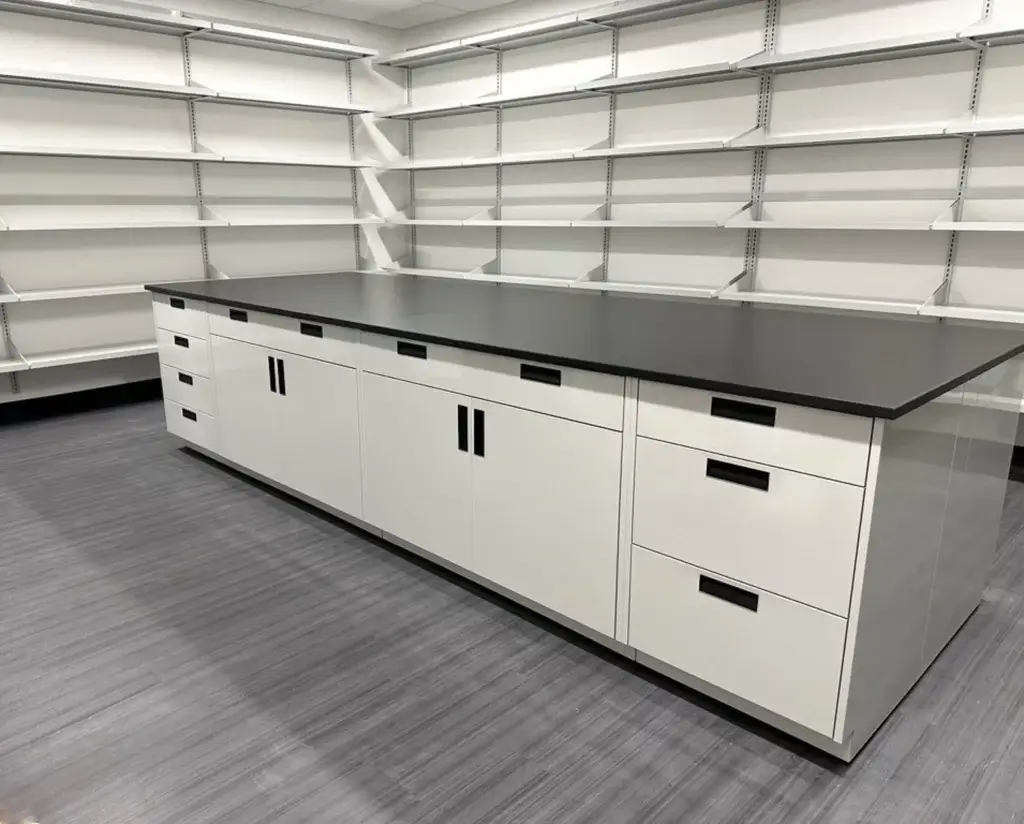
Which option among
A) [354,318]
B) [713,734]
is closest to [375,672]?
[713,734]

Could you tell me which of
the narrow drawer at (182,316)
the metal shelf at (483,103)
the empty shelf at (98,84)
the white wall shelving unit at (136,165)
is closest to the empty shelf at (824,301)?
the metal shelf at (483,103)

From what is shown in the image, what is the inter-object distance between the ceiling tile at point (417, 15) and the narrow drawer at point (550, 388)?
386 centimetres

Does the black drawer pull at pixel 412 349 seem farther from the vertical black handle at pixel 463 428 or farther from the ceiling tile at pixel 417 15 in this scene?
the ceiling tile at pixel 417 15

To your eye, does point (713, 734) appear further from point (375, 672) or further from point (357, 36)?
point (357, 36)

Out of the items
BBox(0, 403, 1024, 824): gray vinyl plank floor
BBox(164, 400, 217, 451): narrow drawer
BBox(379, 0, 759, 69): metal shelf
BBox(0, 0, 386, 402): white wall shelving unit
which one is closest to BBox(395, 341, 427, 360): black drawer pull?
BBox(0, 403, 1024, 824): gray vinyl plank floor

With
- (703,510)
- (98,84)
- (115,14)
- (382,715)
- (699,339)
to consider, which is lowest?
(382,715)

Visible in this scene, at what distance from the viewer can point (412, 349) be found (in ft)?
7.57

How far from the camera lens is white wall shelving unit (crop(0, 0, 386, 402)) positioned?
4.11m

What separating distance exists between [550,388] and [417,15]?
4.34 m

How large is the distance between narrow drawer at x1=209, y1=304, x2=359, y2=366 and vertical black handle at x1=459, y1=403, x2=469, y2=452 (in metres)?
0.54

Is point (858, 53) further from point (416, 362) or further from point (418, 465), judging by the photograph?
point (418, 465)

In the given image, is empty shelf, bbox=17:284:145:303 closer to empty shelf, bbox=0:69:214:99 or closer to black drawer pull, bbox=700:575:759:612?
empty shelf, bbox=0:69:214:99

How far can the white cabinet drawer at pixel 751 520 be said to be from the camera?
1477 mm

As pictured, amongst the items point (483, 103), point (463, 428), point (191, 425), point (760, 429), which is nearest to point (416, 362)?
point (463, 428)
